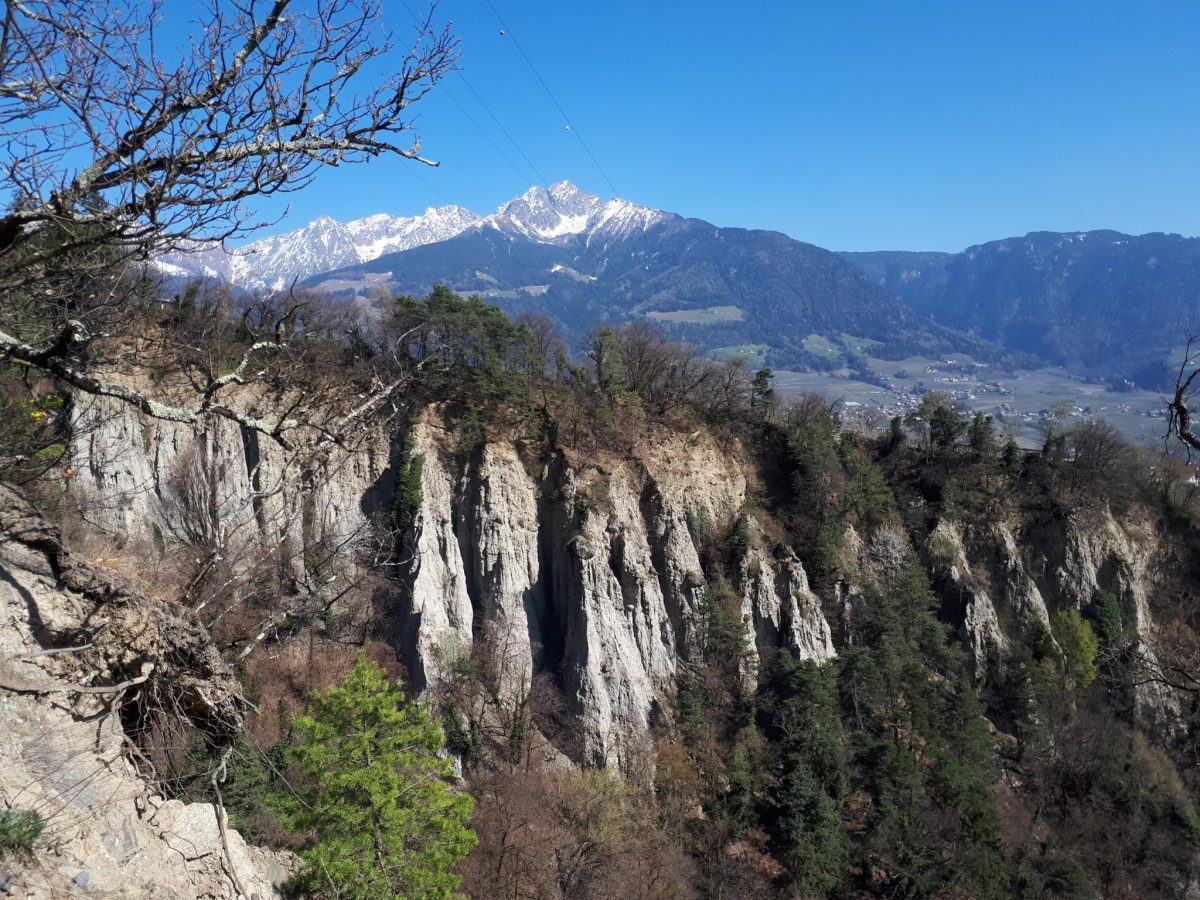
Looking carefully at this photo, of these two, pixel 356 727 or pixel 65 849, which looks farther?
pixel 356 727

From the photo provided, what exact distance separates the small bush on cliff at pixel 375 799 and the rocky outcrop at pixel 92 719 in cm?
335

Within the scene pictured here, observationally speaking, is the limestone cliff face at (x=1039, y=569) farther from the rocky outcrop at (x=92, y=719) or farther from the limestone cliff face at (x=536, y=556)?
the rocky outcrop at (x=92, y=719)

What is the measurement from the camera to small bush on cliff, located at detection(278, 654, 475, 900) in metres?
10.4

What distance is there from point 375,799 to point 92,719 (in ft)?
18.3

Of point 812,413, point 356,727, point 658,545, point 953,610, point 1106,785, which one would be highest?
point 812,413

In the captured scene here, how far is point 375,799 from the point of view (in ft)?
34.4

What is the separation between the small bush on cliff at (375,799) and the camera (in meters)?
10.4

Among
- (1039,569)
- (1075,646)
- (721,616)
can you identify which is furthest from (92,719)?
(1039,569)

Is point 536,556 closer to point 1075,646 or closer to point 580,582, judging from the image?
point 580,582

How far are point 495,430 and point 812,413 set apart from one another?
19203mm

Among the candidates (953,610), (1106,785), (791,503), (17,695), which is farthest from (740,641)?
(17,695)

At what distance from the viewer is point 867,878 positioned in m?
24.3

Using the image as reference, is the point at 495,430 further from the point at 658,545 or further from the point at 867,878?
the point at 867,878

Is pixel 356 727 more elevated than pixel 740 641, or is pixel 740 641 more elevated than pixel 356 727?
pixel 356 727
